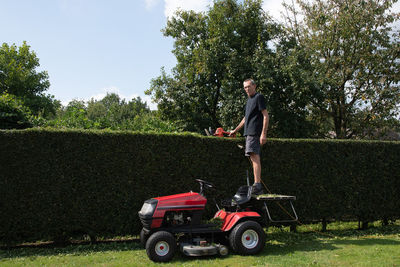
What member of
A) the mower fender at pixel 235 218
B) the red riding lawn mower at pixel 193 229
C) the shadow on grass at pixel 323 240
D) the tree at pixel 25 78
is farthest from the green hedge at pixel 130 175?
the tree at pixel 25 78

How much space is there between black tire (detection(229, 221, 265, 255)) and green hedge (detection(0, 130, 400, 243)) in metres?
1.64

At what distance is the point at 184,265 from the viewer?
4.94 m

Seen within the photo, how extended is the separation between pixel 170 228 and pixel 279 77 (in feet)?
35.1

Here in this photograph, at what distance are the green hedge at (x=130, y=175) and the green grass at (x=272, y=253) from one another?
1.07ft

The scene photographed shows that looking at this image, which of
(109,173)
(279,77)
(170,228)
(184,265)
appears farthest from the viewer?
(279,77)

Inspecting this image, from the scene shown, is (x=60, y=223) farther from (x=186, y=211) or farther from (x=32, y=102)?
(x=32, y=102)

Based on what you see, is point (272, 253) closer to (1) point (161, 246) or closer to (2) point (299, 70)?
(1) point (161, 246)

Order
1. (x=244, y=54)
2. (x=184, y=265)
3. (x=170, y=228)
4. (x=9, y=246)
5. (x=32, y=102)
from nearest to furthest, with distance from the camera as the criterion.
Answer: (x=184, y=265) < (x=170, y=228) < (x=9, y=246) < (x=244, y=54) < (x=32, y=102)

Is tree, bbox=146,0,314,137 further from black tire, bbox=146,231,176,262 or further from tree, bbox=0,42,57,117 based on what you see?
tree, bbox=0,42,57,117

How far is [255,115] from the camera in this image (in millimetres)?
6492

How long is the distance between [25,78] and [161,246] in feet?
114

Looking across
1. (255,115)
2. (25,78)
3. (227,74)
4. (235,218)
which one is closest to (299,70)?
(227,74)

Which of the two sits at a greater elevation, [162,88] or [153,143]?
[162,88]

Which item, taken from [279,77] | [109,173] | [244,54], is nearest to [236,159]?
[109,173]
